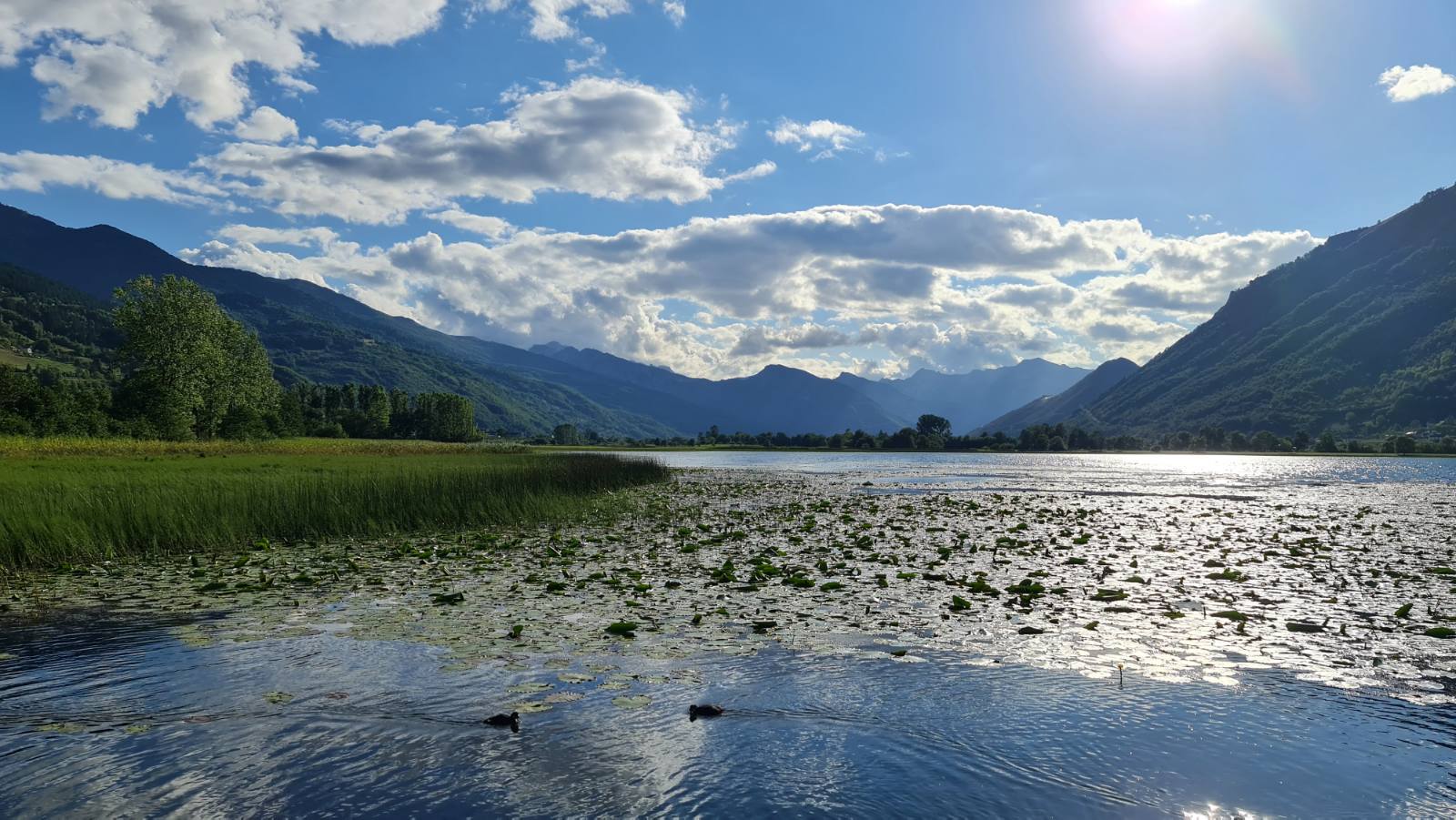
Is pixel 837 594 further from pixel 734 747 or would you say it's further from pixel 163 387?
pixel 163 387

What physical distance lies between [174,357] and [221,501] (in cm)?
6595

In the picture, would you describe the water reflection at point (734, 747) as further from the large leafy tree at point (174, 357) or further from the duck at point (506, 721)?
the large leafy tree at point (174, 357)

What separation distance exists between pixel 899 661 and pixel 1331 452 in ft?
671

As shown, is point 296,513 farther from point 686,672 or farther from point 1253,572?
point 1253,572

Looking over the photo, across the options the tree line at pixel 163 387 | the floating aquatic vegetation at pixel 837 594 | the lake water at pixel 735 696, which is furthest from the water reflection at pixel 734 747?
the tree line at pixel 163 387

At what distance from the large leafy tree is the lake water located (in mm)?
69072

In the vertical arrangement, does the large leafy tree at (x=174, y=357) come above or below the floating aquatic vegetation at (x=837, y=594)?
above

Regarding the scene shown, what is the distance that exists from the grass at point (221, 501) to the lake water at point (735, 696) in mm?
2729

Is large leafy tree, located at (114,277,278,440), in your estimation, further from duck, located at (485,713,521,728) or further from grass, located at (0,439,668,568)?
duck, located at (485,713,521,728)

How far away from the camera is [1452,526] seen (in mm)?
27828

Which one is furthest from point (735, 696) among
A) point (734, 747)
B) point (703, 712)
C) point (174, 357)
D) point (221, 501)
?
point (174, 357)

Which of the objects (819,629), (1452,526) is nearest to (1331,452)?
(1452,526)

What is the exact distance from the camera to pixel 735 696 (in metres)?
9.41

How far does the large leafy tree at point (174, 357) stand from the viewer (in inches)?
2896
